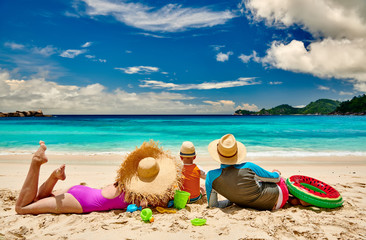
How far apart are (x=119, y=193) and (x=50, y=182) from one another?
1.06 metres

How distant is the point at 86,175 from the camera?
6340mm

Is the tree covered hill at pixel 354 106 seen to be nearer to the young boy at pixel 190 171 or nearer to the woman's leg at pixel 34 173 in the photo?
the young boy at pixel 190 171

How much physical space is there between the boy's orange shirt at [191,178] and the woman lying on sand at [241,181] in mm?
312

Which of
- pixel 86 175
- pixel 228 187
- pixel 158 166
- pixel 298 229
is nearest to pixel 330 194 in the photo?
pixel 298 229

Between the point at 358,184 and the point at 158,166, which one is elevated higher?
the point at 158,166

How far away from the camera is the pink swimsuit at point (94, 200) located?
346 cm

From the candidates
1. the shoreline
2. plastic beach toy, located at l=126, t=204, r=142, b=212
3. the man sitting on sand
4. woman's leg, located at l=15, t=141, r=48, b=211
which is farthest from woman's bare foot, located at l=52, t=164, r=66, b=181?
the shoreline

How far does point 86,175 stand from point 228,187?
182 inches

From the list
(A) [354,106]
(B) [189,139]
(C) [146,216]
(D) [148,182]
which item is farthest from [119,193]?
(A) [354,106]

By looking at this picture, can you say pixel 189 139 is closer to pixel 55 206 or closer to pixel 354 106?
pixel 55 206

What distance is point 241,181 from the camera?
11.0 feet

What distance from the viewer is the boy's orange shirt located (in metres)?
3.80

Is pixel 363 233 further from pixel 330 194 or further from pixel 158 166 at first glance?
pixel 158 166

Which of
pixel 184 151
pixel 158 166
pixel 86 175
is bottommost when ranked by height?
pixel 86 175
